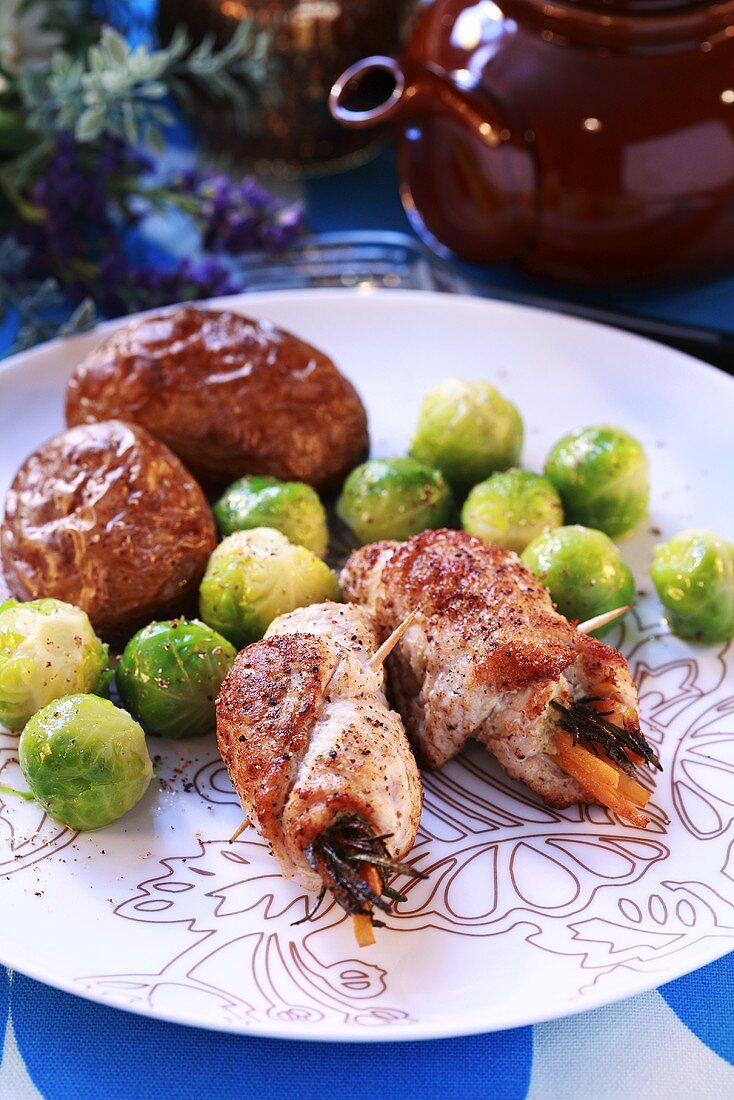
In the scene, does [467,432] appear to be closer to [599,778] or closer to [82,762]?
[599,778]

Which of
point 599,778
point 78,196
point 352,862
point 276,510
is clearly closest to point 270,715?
point 352,862

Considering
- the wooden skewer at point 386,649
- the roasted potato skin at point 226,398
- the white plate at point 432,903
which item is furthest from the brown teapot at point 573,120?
the wooden skewer at point 386,649

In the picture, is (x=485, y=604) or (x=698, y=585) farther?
(x=698, y=585)

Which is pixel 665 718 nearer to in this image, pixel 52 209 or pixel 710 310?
pixel 710 310

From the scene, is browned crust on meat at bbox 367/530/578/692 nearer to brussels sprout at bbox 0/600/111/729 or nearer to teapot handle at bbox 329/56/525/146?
brussels sprout at bbox 0/600/111/729

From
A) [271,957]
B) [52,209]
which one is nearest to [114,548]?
[271,957]

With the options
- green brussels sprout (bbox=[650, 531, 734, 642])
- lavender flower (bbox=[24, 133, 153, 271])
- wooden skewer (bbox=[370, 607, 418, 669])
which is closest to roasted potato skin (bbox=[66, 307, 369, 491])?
wooden skewer (bbox=[370, 607, 418, 669])
